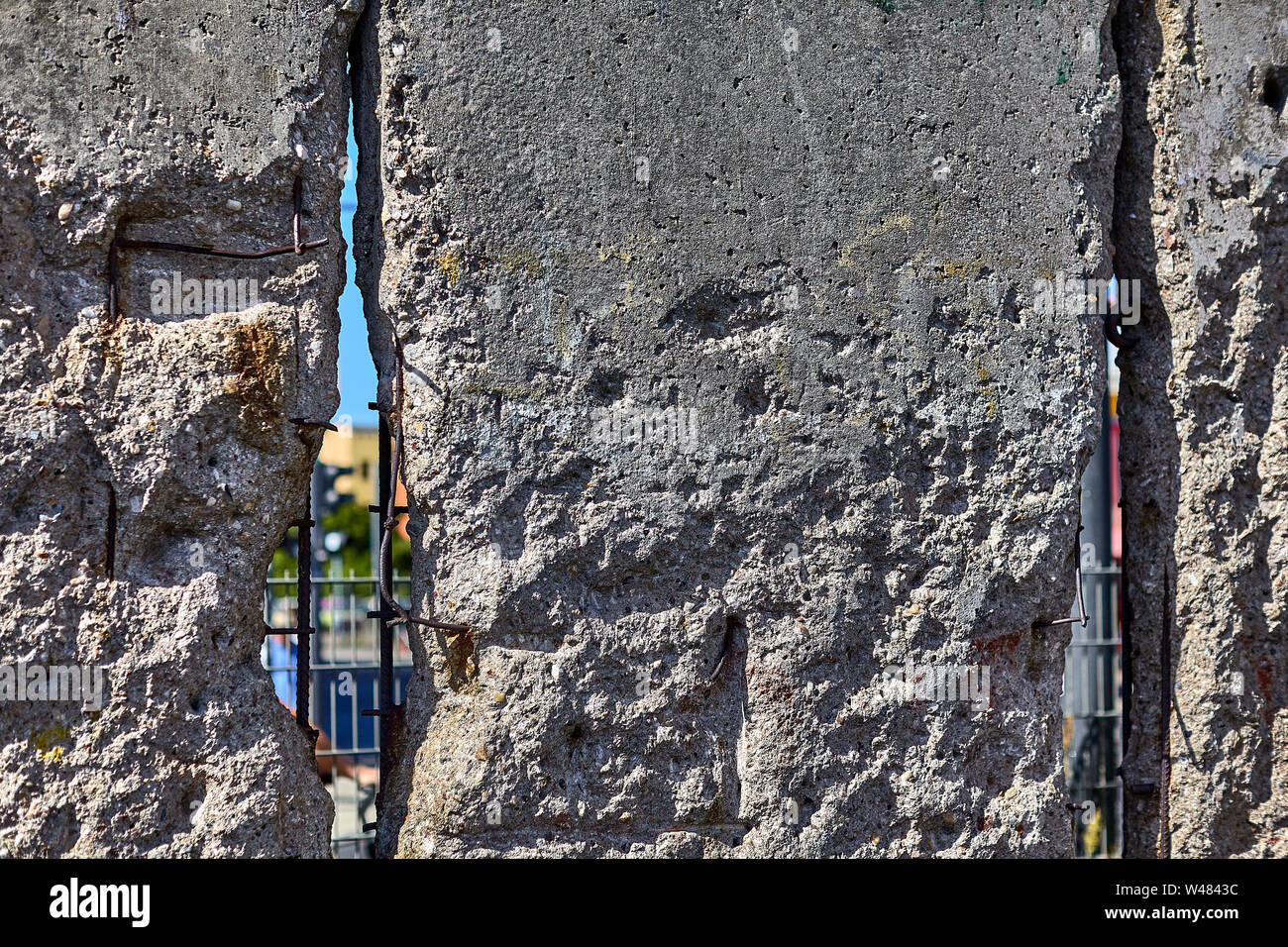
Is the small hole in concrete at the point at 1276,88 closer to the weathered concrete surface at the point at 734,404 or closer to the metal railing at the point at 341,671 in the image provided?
the weathered concrete surface at the point at 734,404

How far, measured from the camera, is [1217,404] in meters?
2.56

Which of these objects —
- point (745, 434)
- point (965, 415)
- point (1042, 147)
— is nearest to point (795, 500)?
point (745, 434)

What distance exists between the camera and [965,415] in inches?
94.7

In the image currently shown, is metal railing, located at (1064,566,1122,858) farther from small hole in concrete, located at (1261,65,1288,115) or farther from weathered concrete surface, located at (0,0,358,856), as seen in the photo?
weathered concrete surface, located at (0,0,358,856)

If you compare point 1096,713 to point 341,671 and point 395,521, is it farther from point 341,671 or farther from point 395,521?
point 395,521

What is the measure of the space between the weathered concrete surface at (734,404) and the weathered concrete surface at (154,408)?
0.67 ft

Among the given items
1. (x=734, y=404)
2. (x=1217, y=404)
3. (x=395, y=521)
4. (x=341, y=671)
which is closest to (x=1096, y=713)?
(x=1217, y=404)

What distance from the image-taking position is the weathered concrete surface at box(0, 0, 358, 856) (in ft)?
6.57

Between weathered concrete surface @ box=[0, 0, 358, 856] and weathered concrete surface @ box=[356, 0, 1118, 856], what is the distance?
0.20m

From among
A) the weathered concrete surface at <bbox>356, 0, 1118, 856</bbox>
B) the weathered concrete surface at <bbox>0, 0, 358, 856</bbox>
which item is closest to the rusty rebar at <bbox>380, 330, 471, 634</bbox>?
the weathered concrete surface at <bbox>356, 0, 1118, 856</bbox>

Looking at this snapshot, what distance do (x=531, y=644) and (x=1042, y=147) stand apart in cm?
150

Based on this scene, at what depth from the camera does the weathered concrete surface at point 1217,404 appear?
2.54 m

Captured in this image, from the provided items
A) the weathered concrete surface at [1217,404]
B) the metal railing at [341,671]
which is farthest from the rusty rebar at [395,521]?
the metal railing at [341,671]

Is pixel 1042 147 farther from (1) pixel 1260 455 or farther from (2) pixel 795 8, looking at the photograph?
(1) pixel 1260 455
